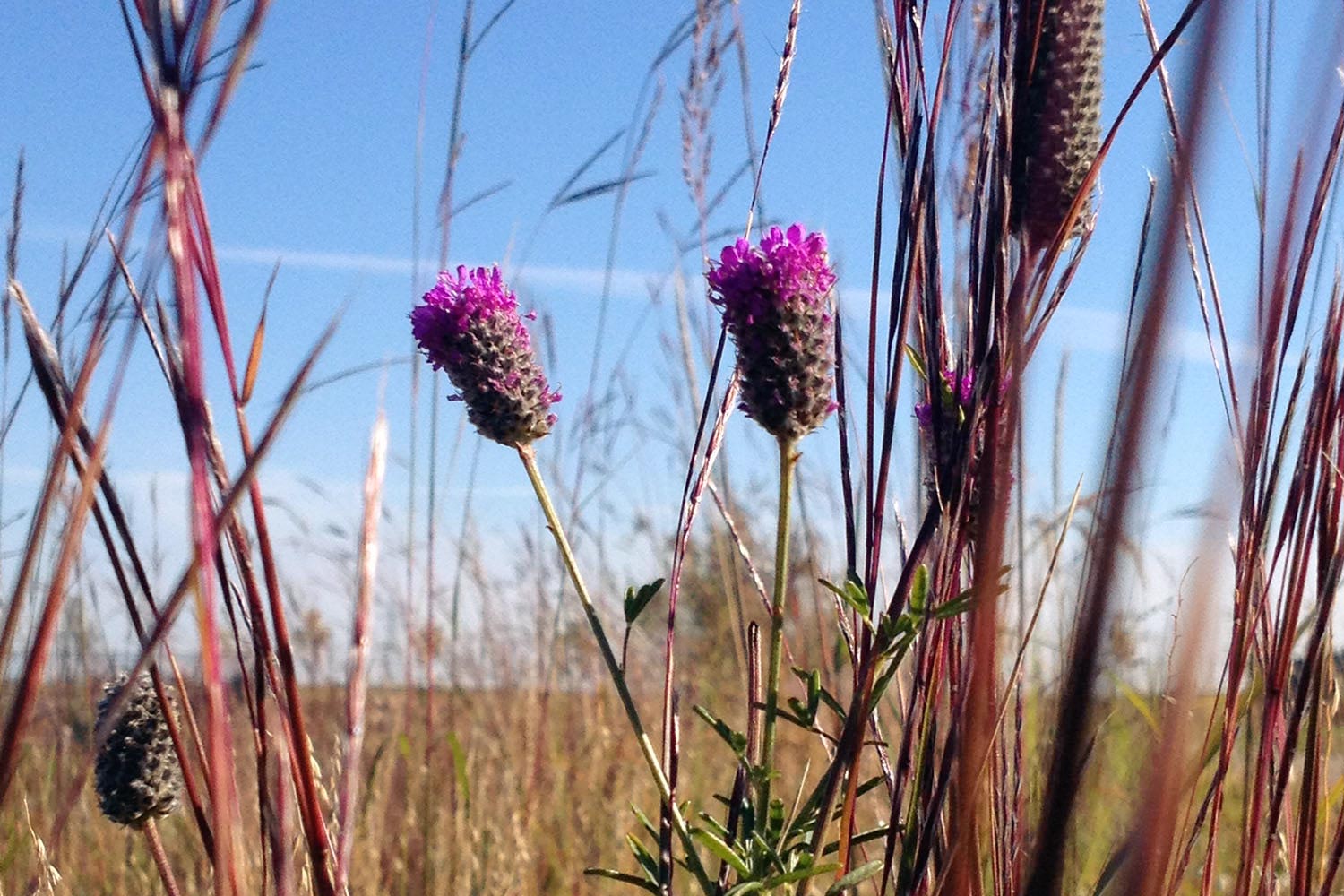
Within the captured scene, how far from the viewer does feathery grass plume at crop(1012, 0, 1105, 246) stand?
62 cm

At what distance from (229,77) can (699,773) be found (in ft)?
6.98

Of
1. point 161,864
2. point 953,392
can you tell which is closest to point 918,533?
point 953,392

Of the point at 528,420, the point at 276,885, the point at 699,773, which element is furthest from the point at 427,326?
the point at 699,773

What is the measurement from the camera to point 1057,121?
2.05ft

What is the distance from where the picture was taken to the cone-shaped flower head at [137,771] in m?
1.08

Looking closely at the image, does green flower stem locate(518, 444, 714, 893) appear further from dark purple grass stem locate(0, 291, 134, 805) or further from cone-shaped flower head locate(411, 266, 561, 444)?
dark purple grass stem locate(0, 291, 134, 805)

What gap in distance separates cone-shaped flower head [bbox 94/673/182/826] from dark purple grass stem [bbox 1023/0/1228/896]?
3.29 ft

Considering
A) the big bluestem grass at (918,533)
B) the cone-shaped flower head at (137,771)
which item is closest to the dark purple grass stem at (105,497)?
the big bluestem grass at (918,533)

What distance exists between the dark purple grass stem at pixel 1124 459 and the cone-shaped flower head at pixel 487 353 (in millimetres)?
745

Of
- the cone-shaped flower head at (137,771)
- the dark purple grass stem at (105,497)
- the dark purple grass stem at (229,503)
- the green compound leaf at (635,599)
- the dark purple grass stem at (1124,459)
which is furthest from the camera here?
the cone-shaped flower head at (137,771)

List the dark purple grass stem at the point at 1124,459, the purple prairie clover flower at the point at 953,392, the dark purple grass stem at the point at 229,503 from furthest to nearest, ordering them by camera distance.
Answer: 1. the purple prairie clover flower at the point at 953,392
2. the dark purple grass stem at the point at 229,503
3. the dark purple grass stem at the point at 1124,459

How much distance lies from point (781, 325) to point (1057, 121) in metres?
0.31

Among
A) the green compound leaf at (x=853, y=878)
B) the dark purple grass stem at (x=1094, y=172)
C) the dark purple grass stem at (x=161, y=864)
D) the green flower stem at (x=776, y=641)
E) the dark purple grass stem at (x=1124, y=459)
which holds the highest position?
the dark purple grass stem at (x=1094, y=172)

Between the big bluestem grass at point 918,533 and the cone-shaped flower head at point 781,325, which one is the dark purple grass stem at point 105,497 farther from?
the cone-shaped flower head at point 781,325
